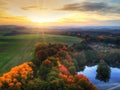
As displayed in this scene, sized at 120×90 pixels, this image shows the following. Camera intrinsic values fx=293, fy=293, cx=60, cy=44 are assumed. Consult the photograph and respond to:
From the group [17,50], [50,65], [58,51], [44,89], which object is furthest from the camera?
[58,51]

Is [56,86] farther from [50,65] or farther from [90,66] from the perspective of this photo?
[90,66]

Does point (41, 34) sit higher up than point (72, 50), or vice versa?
point (41, 34)

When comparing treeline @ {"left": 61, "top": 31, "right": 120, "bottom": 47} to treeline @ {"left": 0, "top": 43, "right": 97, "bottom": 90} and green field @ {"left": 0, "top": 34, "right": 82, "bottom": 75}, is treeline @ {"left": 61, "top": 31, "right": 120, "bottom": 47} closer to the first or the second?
green field @ {"left": 0, "top": 34, "right": 82, "bottom": 75}

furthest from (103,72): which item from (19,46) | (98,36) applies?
(19,46)

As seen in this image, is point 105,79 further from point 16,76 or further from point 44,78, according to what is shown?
point 16,76

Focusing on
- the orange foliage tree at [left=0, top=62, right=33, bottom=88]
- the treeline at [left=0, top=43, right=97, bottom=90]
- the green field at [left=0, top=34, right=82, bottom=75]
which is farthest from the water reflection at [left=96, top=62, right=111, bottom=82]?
the orange foliage tree at [left=0, top=62, right=33, bottom=88]

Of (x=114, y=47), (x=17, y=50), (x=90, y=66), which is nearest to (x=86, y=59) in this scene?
(x=90, y=66)

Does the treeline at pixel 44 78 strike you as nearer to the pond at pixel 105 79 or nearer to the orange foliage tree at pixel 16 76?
the orange foliage tree at pixel 16 76
